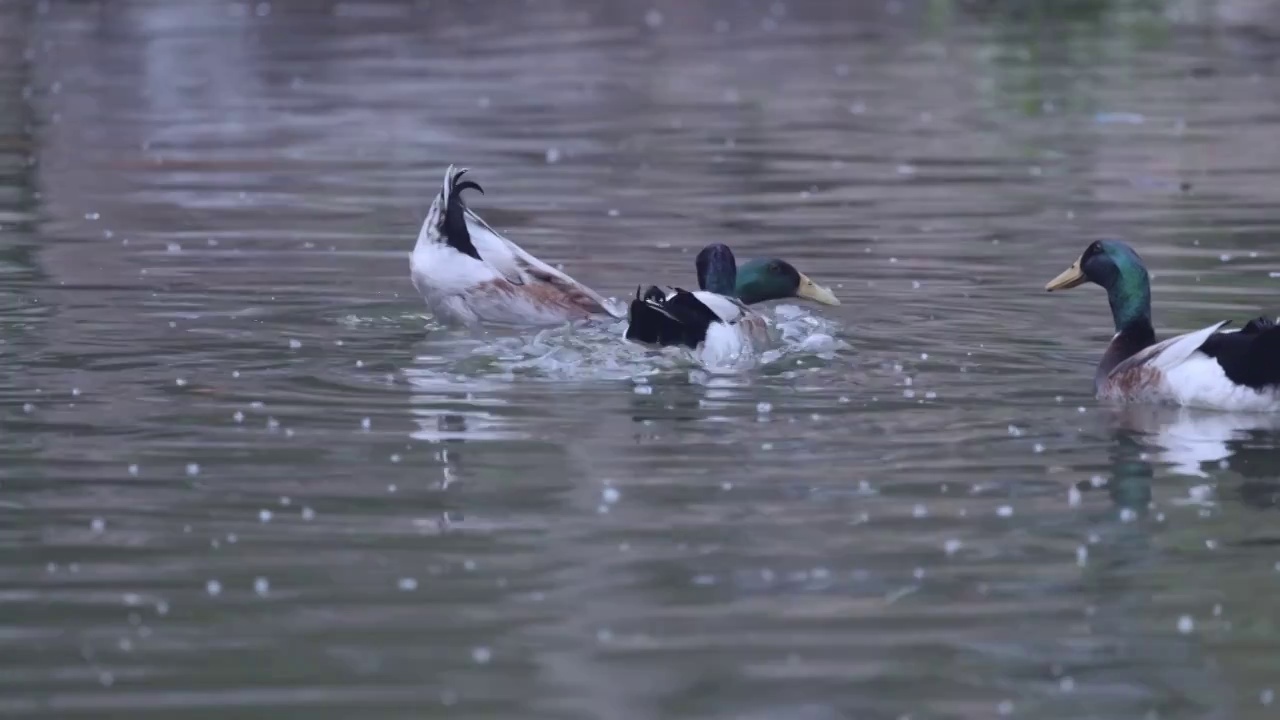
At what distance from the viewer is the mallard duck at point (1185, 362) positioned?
32.3 feet

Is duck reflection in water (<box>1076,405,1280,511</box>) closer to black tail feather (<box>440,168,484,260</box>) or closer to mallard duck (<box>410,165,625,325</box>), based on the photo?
mallard duck (<box>410,165,625,325</box>)

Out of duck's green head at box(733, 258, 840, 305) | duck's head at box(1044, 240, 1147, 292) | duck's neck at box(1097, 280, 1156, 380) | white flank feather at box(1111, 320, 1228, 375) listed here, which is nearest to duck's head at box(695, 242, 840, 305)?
duck's green head at box(733, 258, 840, 305)

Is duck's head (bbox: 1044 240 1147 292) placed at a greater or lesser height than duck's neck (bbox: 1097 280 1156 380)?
greater

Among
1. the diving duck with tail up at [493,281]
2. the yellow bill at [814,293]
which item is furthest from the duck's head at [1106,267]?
the diving duck with tail up at [493,281]

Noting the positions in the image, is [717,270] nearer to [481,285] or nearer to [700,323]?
[481,285]

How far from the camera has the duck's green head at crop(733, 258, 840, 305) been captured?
A: 506 inches

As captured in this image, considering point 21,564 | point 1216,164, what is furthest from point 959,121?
point 21,564

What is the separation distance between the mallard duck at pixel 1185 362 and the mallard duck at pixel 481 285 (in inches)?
109

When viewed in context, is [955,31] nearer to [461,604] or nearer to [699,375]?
[699,375]

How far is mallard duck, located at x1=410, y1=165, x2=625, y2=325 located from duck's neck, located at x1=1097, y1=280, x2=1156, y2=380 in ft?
8.76

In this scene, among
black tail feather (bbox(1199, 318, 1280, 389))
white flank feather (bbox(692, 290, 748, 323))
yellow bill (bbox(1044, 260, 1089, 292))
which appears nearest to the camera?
black tail feather (bbox(1199, 318, 1280, 389))

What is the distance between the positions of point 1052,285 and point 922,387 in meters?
1.59

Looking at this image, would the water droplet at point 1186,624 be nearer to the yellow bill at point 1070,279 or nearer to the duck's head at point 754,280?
the yellow bill at point 1070,279

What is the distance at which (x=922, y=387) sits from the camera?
34.5 feet
